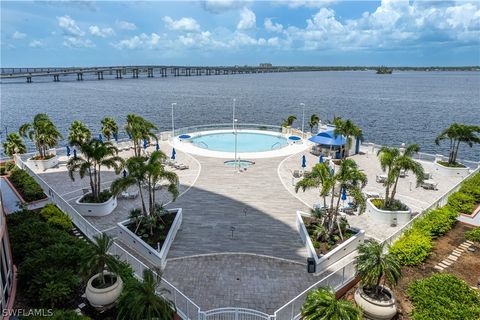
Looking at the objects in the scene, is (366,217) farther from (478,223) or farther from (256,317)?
(256,317)

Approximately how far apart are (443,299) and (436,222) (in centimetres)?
730

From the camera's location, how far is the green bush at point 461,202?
71.0 feet

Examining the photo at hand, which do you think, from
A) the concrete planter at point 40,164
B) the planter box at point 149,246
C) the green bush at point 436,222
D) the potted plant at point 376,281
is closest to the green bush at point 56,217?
the planter box at point 149,246

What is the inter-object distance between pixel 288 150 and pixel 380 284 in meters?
24.0

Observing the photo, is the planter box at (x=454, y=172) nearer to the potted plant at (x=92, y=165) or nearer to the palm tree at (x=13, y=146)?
the potted plant at (x=92, y=165)

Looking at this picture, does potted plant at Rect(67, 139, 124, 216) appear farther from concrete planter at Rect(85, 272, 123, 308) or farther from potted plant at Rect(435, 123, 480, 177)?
potted plant at Rect(435, 123, 480, 177)

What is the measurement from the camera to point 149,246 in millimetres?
16125

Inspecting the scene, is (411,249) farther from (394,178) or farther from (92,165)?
(92,165)

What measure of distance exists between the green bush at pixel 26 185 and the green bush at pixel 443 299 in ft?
76.5

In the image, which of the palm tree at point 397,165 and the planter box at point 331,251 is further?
the palm tree at point 397,165

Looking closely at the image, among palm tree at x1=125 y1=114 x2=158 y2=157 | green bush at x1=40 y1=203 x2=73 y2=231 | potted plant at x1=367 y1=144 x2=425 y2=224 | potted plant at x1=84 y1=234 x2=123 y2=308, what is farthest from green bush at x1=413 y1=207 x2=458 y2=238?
palm tree at x1=125 y1=114 x2=158 y2=157

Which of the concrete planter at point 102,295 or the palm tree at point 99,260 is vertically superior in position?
the palm tree at point 99,260

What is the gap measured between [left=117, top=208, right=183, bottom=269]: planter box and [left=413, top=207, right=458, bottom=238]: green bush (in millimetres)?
13057

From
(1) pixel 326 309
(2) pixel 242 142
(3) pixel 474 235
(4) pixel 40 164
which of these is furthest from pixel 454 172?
(4) pixel 40 164
